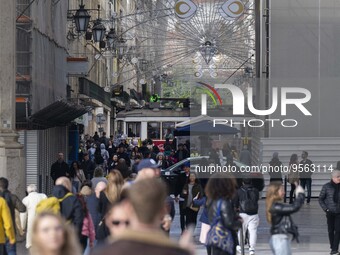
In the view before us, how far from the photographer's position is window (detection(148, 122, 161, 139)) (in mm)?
67012

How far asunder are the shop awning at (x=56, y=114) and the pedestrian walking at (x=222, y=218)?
45.1 feet

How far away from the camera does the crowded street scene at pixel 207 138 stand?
1414 centimetres

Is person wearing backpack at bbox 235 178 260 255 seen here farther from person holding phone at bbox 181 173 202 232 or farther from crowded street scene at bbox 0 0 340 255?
person holding phone at bbox 181 173 202 232

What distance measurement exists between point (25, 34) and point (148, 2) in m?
22.1

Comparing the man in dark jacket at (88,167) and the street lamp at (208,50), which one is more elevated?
the street lamp at (208,50)

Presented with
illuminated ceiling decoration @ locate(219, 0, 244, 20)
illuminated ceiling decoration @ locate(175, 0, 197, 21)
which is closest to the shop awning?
illuminated ceiling decoration @ locate(175, 0, 197, 21)

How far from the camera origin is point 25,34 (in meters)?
28.5

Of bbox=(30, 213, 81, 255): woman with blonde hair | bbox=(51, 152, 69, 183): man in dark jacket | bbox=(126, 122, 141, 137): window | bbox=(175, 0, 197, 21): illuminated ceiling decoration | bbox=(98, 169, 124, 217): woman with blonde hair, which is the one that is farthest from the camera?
bbox=(126, 122, 141, 137): window

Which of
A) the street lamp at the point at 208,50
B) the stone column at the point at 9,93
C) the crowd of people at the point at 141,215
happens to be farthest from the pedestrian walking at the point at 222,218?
the street lamp at the point at 208,50

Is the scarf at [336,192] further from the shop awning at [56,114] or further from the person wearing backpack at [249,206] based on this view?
the shop awning at [56,114]

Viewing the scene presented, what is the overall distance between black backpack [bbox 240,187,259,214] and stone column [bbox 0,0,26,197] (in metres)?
5.58

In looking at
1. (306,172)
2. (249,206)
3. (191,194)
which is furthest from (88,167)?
(249,206)

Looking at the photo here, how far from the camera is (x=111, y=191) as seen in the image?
14766mm

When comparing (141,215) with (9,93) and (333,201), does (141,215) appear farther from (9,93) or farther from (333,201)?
(9,93)
